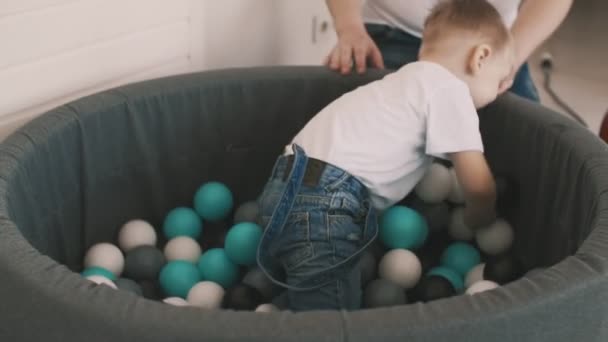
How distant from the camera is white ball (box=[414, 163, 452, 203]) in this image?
4.61 ft

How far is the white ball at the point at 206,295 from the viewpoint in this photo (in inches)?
47.4

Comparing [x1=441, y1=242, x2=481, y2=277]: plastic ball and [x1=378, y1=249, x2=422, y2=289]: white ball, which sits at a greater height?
[x1=378, y1=249, x2=422, y2=289]: white ball

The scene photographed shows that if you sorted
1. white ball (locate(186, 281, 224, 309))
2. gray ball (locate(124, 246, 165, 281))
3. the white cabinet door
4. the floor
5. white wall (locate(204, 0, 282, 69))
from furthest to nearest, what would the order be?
1. the floor
2. the white cabinet door
3. white wall (locate(204, 0, 282, 69))
4. gray ball (locate(124, 246, 165, 281))
5. white ball (locate(186, 281, 224, 309))

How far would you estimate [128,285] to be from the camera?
122cm

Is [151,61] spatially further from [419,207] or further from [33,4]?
[419,207]

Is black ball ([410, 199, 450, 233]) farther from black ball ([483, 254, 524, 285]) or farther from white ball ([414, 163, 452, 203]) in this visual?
black ball ([483, 254, 524, 285])

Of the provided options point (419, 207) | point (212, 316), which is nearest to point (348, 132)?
point (419, 207)

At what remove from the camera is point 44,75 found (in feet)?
4.26

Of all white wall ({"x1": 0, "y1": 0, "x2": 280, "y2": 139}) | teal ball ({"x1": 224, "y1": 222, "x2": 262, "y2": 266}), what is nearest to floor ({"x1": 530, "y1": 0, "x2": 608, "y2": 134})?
white wall ({"x1": 0, "y1": 0, "x2": 280, "y2": 139})

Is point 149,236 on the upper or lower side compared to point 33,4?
lower

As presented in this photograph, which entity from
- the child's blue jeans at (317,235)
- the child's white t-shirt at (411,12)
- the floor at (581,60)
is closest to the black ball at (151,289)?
the child's blue jeans at (317,235)

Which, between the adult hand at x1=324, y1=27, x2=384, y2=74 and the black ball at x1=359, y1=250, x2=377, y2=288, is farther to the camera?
the adult hand at x1=324, y1=27, x2=384, y2=74

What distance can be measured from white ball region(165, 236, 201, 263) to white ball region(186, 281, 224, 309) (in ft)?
0.44

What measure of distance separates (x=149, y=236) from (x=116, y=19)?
40 centimetres
